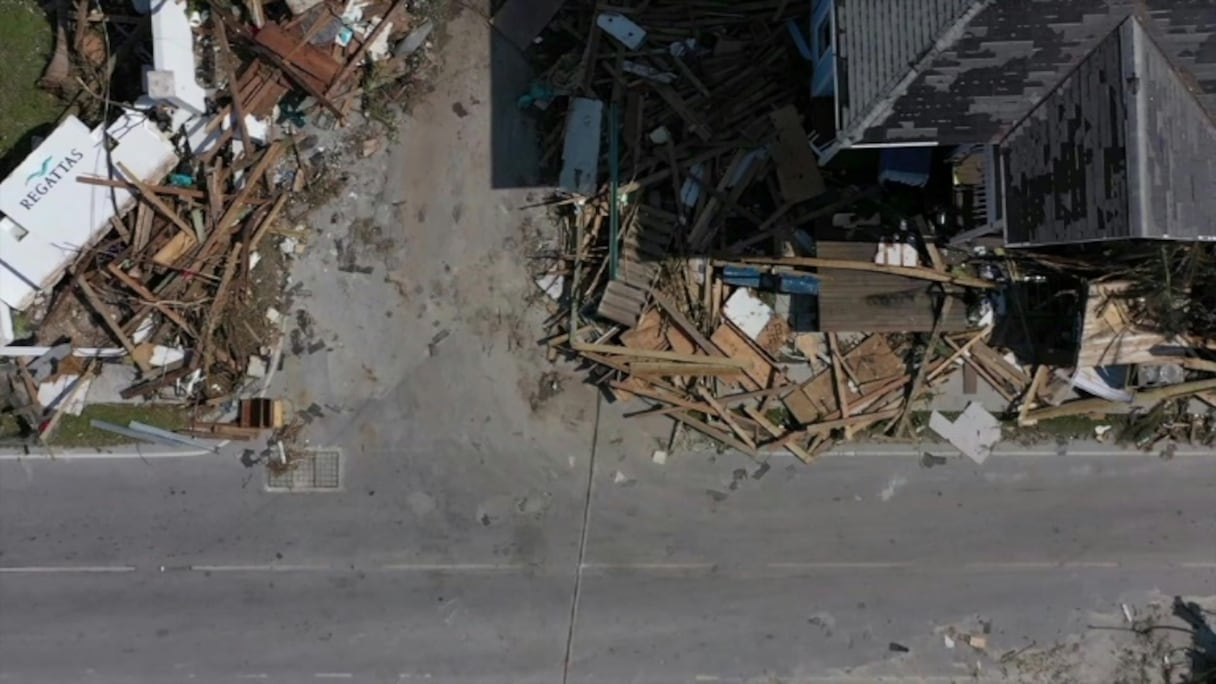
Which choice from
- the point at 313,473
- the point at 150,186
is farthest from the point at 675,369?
the point at 150,186

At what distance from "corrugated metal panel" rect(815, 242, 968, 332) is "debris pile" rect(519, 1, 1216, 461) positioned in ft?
0.08

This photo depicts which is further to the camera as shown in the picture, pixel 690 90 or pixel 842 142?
pixel 690 90

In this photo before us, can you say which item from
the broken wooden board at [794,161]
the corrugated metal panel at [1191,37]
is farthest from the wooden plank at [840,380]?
the corrugated metal panel at [1191,37]

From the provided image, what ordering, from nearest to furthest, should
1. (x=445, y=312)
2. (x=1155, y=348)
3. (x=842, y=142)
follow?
(x=842, y=142), (x=1155, y=348), (x=445, y=312)

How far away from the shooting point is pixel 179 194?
1313 centimetres

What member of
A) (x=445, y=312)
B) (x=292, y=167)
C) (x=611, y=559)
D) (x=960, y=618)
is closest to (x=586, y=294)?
(x=445, y=312)

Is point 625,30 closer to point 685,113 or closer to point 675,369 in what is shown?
point 685,113

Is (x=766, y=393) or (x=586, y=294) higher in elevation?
(x=586, y=294)

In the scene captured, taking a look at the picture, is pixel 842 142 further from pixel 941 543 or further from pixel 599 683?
pixel 599 683

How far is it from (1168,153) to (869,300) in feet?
13.5

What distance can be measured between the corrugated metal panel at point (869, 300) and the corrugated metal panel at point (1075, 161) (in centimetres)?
227

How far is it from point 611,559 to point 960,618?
5.35 m

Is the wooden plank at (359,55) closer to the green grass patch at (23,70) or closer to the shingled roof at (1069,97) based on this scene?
the green grass patch at (23,70)

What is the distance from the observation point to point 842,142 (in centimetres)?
1069
